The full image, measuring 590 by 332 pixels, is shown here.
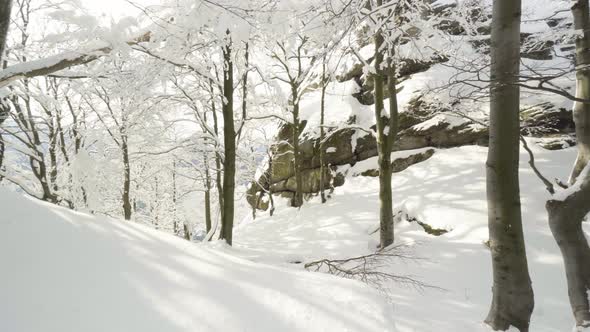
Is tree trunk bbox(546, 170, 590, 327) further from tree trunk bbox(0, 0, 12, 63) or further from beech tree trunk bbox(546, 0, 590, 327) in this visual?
tree trunk bbox(0, 0, 12, 63)

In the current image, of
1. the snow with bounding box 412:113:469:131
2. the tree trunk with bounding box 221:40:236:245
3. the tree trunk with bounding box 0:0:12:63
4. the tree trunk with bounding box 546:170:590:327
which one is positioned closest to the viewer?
the tree trunk with bounding box 0:0:12:63

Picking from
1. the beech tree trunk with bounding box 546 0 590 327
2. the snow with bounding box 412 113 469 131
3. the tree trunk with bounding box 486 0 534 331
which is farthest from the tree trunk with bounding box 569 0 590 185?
the snow with bounding box 412 113 469 131

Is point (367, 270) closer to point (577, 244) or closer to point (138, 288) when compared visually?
point (577, 244)

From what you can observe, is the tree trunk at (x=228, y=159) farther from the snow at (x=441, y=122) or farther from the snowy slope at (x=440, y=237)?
the snow at (x=441, y=122)

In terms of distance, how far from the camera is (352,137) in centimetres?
1418

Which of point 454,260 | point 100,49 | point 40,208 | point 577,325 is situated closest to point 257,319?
point 40,208

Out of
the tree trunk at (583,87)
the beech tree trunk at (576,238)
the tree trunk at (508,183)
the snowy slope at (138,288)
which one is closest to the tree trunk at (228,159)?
the snowy slope at (138,288)

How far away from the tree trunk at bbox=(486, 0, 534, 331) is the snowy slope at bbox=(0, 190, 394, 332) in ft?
6.00

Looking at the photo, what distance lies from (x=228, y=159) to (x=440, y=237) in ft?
17.2

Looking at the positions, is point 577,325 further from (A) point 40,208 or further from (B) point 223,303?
(A) point 40,208

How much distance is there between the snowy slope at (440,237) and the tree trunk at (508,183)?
50cm

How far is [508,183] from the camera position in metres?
3.04

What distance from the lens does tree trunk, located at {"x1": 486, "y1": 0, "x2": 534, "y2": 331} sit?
119 inches

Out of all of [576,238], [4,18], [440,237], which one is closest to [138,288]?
[4,18]
